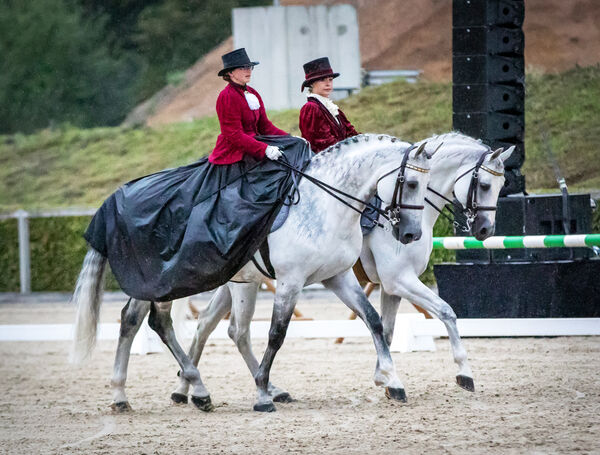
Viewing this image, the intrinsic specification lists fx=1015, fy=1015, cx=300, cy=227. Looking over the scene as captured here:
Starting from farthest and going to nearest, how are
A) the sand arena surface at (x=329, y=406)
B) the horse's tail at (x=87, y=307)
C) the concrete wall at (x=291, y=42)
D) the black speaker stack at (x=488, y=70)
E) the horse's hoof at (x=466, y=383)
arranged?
the concrete wall at (x=291, y=42), the black speaker stack at (x=488, y=70), the horse's tail at (x=87, y=307), the horse's hoof at (x=466, y=383), the sand arena surface at (x=329, y=406)

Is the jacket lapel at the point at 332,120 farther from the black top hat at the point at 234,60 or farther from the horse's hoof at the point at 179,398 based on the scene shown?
the horse's hoof at the point at 179,398

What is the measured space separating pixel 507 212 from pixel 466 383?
3.84 meters

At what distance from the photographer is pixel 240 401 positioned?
748 centimetres

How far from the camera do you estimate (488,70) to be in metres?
10.2

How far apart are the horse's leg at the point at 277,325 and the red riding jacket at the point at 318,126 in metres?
1.32

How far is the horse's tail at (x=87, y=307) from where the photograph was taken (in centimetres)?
723

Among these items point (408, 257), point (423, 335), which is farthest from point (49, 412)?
point (423, 335)

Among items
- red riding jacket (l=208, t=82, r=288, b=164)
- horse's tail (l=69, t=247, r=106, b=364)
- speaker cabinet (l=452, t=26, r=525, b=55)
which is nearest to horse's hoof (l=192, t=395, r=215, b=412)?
horse's tail (l=69, t=247, r=106, b=364)

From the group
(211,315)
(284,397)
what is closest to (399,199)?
(284,397)

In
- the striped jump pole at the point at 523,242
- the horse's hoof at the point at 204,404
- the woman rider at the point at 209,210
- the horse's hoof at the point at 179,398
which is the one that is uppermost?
the woman rider at the point at 209,210

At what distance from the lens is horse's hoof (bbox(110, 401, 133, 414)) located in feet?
23.4

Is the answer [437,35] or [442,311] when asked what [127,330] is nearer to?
[442,311]

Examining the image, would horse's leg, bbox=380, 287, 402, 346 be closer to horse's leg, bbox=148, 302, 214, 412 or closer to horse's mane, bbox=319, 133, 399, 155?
horse's mane, bbox=319, 133, 399, 155

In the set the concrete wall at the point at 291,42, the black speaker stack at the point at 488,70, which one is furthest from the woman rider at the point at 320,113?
the concrete wall at the point at 291,42
